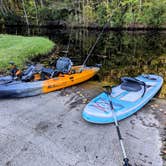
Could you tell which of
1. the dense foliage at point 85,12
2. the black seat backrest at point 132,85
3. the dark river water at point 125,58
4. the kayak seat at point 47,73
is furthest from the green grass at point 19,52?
the dense foliage at point 85,12

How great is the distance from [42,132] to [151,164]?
8.27ft

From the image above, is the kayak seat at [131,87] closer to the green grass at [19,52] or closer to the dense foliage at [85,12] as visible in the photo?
the green grass at [19,52]

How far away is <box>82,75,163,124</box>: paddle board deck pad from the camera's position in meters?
5.98

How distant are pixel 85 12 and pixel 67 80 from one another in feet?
83.5

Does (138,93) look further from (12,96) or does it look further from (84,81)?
(12,96)

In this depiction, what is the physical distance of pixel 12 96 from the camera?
7.54 metres

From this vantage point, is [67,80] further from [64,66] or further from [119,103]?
[119,103]

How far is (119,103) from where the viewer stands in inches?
260

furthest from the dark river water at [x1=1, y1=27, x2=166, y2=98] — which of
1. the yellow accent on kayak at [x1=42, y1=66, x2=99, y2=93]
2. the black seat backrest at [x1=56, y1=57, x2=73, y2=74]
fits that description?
the black seat backrest at [x1=56, y1=57, x2=73, y2=74]

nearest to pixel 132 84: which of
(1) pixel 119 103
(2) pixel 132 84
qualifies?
(2) pixel 132 84

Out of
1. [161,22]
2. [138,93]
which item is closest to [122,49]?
[138,93]

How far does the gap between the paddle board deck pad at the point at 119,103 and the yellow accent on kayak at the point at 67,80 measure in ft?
5.83

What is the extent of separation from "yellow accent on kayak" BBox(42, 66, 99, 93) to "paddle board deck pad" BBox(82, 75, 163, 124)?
1777 mm

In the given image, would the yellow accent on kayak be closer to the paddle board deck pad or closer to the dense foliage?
the paddle board deck pad
